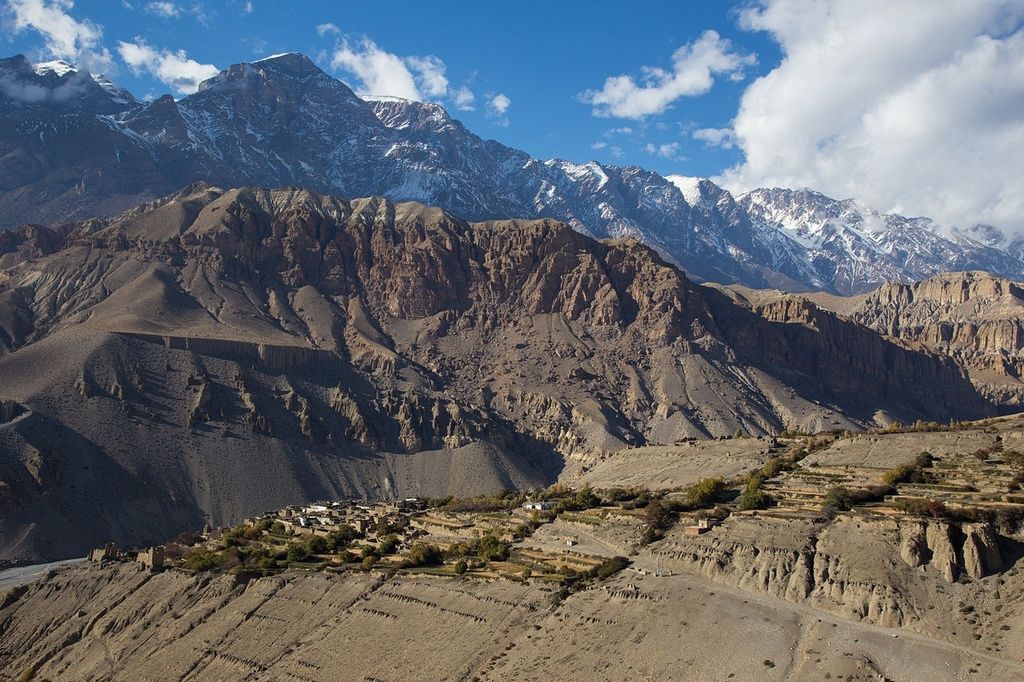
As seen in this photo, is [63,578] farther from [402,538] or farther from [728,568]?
[728,568]

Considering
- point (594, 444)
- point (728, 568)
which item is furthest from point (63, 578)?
point (594, 444)

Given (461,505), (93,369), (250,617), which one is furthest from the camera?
(93,369)

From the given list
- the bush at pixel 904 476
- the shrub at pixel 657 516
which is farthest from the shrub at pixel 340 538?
the bush at pixel 904 476

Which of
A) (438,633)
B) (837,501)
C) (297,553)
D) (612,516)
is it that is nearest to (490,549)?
(612,516)

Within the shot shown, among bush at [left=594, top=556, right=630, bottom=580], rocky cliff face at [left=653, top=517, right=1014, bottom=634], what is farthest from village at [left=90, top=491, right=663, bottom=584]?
rocky cliff face at [left=653, top=517, right=1014, bottom=634]

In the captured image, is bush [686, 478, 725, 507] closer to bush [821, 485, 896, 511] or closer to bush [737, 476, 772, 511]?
bush [737, 476, 772, 511]

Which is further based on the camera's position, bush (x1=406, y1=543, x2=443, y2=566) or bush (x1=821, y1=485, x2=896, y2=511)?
bush (x1=406, y1=543, x2=443, y2=566)

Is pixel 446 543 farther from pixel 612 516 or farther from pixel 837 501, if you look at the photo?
pixel 837 501

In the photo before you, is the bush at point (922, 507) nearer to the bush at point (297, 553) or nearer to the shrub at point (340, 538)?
the shrub at point (340, 538)
